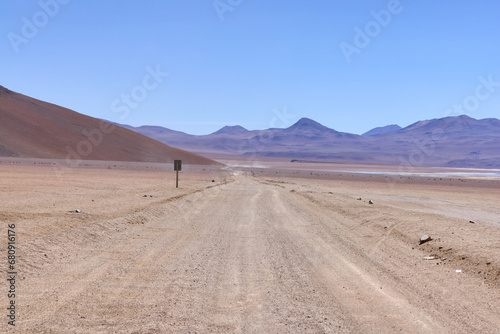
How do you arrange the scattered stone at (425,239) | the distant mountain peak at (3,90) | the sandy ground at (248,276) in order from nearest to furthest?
the sandy ground at (248,276) < the scattered stone at (425,239) < the distant mountain peak at (3,90)

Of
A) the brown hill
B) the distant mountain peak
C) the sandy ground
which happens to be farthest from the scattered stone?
the distant mountain peak

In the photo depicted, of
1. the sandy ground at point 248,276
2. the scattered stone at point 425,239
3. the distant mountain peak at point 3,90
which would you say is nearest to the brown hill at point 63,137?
the distant mountain peak at point 3,90

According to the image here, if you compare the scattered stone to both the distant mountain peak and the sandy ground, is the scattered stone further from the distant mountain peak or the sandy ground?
the distant mountain peak

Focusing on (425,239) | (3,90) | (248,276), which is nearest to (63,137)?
(3,90)

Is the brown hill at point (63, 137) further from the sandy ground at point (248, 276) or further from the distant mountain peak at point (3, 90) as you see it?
the sandy ground at point (248, 276)

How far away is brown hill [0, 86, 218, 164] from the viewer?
95.1 metres

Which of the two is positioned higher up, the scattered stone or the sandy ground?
the scattered stone

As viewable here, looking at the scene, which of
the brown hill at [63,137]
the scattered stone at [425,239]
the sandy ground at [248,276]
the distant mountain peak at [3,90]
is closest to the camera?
the sandy ground at [248,276]

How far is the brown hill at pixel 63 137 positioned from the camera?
95.1 meters

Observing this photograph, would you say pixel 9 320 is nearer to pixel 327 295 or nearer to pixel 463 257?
pixel 327 295

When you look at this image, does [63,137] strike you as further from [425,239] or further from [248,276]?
[248,276]

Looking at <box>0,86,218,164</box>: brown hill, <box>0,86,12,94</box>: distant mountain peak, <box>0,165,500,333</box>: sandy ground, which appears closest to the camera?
<box>0,165,500,333</box>: sandy ground

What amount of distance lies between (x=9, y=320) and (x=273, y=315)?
3216mm

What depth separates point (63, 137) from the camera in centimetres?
10850
